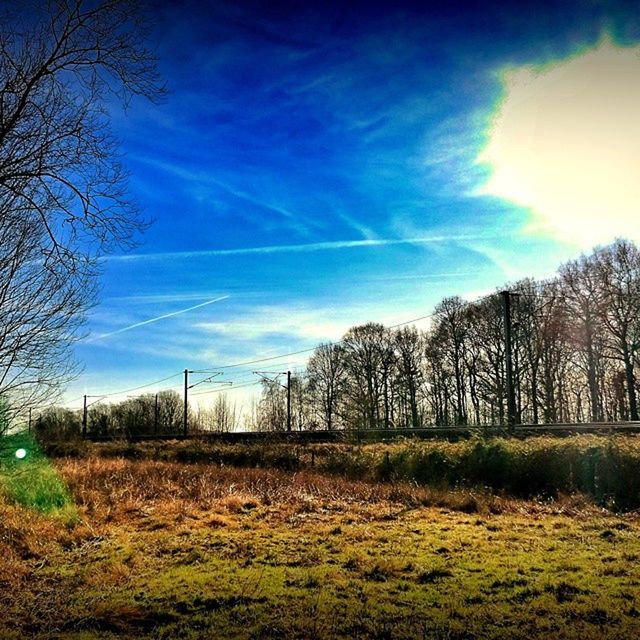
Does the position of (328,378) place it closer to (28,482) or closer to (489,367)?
(489,367)

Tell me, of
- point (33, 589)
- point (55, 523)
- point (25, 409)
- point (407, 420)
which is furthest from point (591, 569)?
point (407, 420)

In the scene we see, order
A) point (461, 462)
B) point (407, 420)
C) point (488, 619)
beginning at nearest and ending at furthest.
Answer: point (488, 619) < point (461, 462) < point (407, 420)

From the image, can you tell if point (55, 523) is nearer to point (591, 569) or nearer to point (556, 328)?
point (591, 569)

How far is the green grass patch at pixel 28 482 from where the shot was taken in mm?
12617

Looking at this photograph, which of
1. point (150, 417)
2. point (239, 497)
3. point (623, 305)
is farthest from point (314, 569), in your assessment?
point (150, 417)

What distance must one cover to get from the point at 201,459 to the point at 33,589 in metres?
Answer: 22.8

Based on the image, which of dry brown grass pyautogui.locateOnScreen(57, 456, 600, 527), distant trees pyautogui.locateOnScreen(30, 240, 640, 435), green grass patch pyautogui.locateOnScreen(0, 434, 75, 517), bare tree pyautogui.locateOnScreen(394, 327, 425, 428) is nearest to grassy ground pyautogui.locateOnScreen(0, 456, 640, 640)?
dry brown grass pyautogui.locateOnScreen(57, 456, 600, 527)

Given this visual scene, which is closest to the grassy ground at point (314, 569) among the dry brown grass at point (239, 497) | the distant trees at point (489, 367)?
the dry brown grass at point (239, 497)

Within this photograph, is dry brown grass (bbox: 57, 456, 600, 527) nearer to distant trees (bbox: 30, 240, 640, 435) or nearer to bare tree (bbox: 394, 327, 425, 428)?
distant trees (bbox: 30, 240, 640, 435)

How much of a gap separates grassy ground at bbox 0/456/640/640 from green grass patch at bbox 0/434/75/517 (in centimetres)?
21

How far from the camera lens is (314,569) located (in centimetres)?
777

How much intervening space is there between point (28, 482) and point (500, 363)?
126 feet

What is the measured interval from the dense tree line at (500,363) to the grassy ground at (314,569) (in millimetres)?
17949

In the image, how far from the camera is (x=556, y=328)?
142 ft
